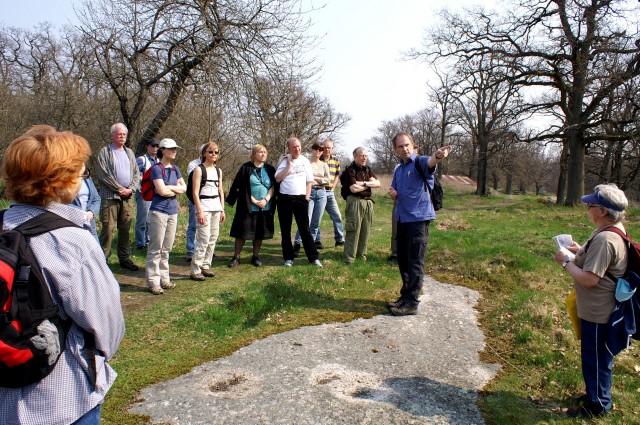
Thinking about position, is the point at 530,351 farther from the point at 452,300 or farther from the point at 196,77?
the point at 196,77

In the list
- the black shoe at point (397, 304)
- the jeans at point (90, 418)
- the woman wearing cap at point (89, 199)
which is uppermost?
the woman wearing cap at point (89, 199)

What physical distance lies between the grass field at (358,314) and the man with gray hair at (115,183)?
2.48 feet

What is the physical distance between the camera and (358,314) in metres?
5.52

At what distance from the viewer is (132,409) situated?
340cm

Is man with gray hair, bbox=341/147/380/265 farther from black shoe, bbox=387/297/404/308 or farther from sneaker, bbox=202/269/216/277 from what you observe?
sneaker, bbox=202/269/216/277

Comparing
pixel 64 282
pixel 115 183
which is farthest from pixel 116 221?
pixel 64 282

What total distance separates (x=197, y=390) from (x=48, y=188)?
2.42 meters

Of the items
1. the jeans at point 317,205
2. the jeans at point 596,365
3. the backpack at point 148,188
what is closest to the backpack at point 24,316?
the jeans at point 596,365

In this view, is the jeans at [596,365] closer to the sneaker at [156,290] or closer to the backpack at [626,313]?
the backpack at [626,313]

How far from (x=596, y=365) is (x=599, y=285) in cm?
61

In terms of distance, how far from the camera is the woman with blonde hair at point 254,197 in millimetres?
7352

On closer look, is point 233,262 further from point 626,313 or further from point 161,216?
point 626,313

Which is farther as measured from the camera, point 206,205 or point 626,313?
point 206,205

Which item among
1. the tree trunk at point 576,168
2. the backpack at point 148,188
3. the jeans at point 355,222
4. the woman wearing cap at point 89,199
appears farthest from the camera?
the tree trunk at point 576,168
